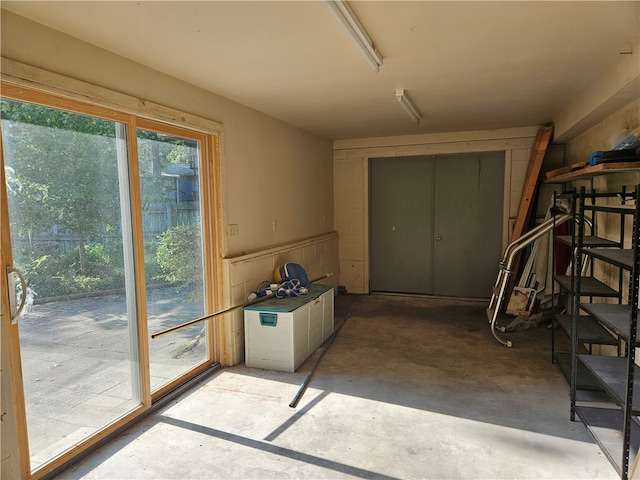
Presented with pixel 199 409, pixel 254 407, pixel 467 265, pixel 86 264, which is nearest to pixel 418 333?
pixel 467 265

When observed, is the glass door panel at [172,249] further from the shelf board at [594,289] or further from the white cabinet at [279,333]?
the shelf board at [594,289]

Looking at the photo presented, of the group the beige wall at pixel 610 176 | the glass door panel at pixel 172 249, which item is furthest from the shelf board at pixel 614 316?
the glass door panel at pixel 172 249

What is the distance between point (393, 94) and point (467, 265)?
3256 millimetres

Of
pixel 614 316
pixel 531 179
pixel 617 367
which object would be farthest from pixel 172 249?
pixel 531 179

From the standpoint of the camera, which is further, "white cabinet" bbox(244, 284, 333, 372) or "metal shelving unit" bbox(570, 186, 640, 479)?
"white cabinet" bbox(244, 284, 333, 372)

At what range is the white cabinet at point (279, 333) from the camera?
11.1ft

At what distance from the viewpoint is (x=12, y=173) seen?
76.8 inches

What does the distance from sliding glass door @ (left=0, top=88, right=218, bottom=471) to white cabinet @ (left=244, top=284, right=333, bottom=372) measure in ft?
2.00

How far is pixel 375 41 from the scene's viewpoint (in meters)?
2.30

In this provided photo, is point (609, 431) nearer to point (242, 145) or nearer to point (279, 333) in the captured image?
point (279, 333)

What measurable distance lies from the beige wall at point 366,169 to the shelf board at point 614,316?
11.0 ft

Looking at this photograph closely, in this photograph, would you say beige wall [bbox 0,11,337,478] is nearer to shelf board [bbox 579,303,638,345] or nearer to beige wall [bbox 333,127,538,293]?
beige wall [bbox 333,127,538,293]

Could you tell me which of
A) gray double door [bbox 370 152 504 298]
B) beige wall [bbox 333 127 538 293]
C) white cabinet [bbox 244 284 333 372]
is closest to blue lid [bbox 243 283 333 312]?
white cabinet [bbox 244 284 333 372]

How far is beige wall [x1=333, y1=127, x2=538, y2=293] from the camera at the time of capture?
17.5 ft
